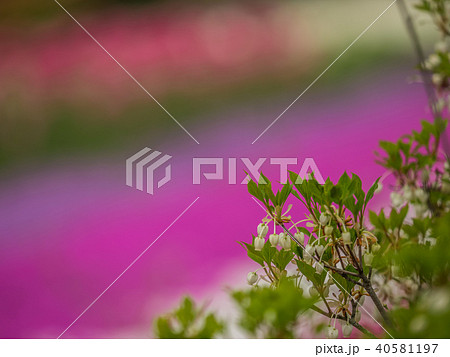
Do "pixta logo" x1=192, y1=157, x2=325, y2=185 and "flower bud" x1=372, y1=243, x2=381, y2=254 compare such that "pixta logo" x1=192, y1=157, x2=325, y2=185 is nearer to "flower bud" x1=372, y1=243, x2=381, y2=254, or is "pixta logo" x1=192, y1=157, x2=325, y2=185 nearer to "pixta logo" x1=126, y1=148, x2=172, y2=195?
"pixta logo" x1=126, y1=148, x2=172, y2=195

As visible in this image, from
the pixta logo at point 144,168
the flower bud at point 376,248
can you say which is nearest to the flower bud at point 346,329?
the flower bud at point 376,248

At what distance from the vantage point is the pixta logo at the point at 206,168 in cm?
146

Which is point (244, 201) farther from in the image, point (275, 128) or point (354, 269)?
point (354, 269)

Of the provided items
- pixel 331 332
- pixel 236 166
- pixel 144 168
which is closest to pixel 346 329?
pixel 331 332

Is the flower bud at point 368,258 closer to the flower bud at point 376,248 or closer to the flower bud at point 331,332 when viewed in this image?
the flower bud at point 376,248

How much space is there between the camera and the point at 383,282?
0.99 m

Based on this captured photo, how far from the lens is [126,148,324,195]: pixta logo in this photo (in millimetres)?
1463

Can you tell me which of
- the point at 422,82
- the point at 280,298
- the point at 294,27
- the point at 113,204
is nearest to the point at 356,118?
the point at 422,82
